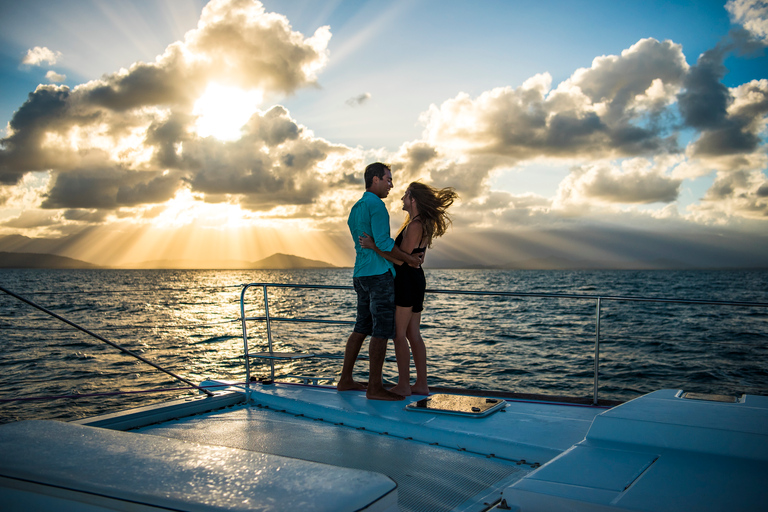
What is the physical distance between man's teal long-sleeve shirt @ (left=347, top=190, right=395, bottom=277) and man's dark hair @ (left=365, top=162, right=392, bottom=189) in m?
0.07

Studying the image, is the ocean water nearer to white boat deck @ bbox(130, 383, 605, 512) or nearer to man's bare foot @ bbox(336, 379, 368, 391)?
man's bare foot @ bbox(336, 379, 368, 391)

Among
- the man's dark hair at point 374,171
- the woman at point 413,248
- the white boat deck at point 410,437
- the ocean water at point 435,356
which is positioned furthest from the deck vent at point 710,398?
the ocean water at point 435,356

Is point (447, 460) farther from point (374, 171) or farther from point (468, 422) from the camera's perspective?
point (374, 171)

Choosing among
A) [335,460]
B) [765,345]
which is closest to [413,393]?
[335,460]

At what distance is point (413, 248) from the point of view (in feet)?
10.2

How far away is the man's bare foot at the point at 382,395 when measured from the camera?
3031mm

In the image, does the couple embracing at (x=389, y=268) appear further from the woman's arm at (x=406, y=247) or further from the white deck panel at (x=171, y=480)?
the white deck panel at (x=171, y=480)

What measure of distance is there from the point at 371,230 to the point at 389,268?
27 centimetres

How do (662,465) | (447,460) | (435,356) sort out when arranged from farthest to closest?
(435,356) < (447,460) < (662,465)

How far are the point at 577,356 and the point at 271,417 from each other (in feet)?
32.5

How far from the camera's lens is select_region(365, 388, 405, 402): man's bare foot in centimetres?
303

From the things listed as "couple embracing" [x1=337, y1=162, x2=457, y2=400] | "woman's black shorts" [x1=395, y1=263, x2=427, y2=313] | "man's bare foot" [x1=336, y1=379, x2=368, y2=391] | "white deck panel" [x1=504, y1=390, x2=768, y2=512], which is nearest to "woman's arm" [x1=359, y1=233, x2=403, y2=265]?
"couple embracing" [x1=337, y1=162, x2=457, y2=400]

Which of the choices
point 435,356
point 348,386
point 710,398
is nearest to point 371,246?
point 348,386

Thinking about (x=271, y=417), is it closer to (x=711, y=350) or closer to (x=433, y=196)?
(x=433, y=196)
